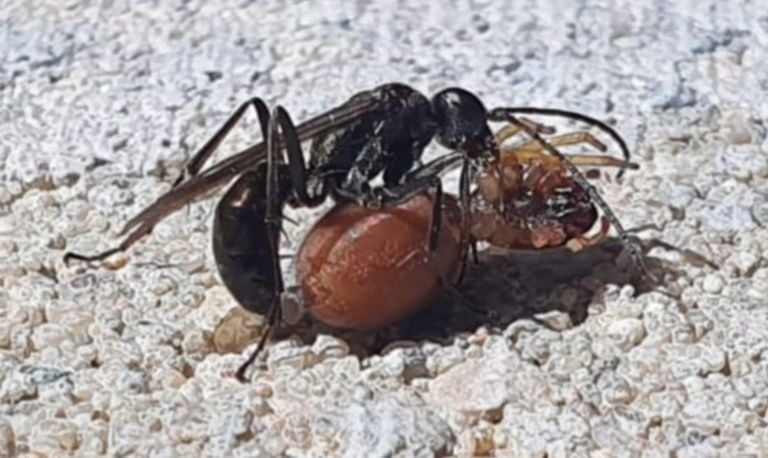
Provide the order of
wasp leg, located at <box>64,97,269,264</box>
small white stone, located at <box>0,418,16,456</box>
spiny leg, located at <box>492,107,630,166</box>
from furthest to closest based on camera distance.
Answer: spiny leg, located at <box>492,107,630,166</box> < wasp leg, located at <box>64,97,269,264</box> < small white stone, located at <box>0,418,16,456</box>

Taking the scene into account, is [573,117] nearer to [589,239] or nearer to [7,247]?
[589,239]

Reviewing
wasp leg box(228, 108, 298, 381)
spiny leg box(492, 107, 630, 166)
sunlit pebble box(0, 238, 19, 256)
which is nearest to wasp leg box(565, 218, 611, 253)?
spiny leg box(492, 107, 630, 166)

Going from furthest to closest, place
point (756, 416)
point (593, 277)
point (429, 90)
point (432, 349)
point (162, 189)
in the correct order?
1. point (429, 90)
2. point (162, 189)
3. point (593, 277)
4. point (432, 349)
5. point (756, 416)

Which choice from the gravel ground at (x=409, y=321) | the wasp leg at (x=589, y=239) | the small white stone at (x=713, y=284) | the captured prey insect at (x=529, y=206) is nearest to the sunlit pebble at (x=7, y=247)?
the gravel ground at (x=409, y=321)

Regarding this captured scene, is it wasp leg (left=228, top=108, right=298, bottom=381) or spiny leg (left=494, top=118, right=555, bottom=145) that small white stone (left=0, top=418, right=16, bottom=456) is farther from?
spiny leg (left=494, top=118, right=555, bottom=145)

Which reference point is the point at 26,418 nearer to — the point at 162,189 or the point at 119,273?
the point at 119,273

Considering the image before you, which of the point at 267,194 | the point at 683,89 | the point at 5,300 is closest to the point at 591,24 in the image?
the point at 683,89

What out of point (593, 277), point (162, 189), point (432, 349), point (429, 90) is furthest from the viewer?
point (429, 90)
